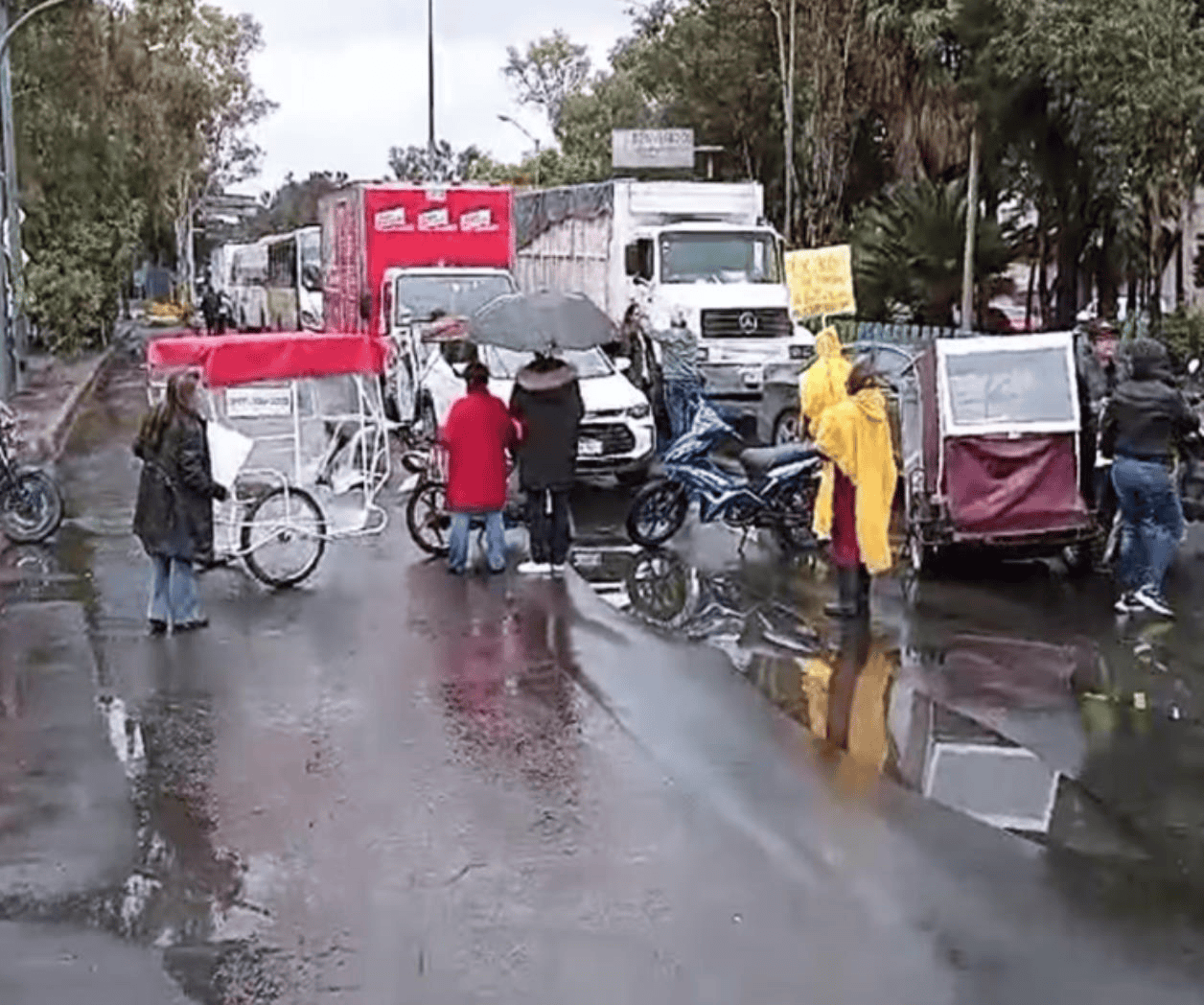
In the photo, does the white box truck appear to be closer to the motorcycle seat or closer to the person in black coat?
the motorcycle seat

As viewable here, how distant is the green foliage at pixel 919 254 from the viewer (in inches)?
1326

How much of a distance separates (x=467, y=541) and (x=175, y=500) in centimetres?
287

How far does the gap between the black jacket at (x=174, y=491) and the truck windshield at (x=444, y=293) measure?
1426 centimetres

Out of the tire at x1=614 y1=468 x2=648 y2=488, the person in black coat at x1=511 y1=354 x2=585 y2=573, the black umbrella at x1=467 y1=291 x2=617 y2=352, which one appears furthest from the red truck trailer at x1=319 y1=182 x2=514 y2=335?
the person in black coat at x1=511 y1=354 x2=585 y2=573

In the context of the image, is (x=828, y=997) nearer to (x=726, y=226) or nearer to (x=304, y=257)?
(x=726, y=226)

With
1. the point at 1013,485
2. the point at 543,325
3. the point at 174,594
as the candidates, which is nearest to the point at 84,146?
the point at 543,325

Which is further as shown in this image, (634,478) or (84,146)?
(84,146)

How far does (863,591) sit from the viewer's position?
41.8 feet

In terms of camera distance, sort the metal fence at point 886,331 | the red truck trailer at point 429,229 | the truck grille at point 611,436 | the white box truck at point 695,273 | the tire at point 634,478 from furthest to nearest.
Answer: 1. the red truck trailer at point 429,229
2. the metal fence at point 886,331
3. the white box truck at point 695,273
4. the tire at point 634,478
5. the truck grille at point 611,436

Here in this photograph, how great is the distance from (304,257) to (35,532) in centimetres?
2642

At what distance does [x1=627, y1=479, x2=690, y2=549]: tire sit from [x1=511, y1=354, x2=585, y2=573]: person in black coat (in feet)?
4.21

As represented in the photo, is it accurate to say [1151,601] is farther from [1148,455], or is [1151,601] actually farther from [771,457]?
[771,457]

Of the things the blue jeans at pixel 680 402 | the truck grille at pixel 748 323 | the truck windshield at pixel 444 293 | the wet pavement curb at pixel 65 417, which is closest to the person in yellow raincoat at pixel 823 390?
the blue jeans at pixel 680 402

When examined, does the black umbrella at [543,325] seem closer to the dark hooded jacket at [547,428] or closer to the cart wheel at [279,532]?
the dark hooded jacket at [547,428]
